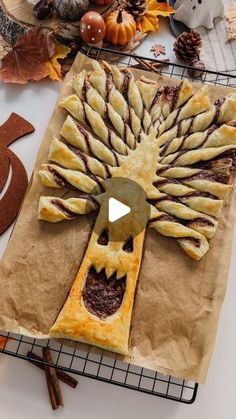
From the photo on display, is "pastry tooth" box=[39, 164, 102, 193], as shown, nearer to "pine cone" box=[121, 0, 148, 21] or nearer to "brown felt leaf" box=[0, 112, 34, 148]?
"brown felt leaf" box=[0, 112, 34, 148]

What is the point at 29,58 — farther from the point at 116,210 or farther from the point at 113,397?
the point at 113,397

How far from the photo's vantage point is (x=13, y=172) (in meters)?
2.29

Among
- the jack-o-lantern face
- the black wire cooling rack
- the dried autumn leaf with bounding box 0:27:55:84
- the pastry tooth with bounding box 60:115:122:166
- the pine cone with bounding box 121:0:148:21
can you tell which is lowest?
the black wire cooling rack

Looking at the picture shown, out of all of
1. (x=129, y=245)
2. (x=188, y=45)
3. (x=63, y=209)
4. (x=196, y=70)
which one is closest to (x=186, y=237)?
(x=129, y=245)

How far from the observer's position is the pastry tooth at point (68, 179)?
2.07m

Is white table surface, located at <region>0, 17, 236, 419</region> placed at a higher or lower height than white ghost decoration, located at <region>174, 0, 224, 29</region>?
lower

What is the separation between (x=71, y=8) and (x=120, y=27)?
214 mm

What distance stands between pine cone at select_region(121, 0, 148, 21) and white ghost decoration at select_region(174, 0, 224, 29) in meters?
0.14

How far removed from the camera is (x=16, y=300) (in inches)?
77.2

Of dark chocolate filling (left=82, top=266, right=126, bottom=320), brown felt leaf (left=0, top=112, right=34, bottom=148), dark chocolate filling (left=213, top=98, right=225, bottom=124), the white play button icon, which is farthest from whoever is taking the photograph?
brown felt leaf (left=0, top=112, right=34, bottom=148)

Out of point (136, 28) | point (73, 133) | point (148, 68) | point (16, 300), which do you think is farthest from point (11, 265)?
point (136, 28)

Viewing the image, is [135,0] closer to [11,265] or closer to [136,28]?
[136,28]

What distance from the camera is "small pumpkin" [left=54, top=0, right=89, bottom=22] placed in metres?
2.40

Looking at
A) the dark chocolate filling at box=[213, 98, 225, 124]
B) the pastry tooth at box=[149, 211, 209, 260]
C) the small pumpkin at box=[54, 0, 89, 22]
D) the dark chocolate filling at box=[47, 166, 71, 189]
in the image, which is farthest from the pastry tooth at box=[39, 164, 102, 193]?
the small pumpkin at box=[54, 0, 89, 22]
